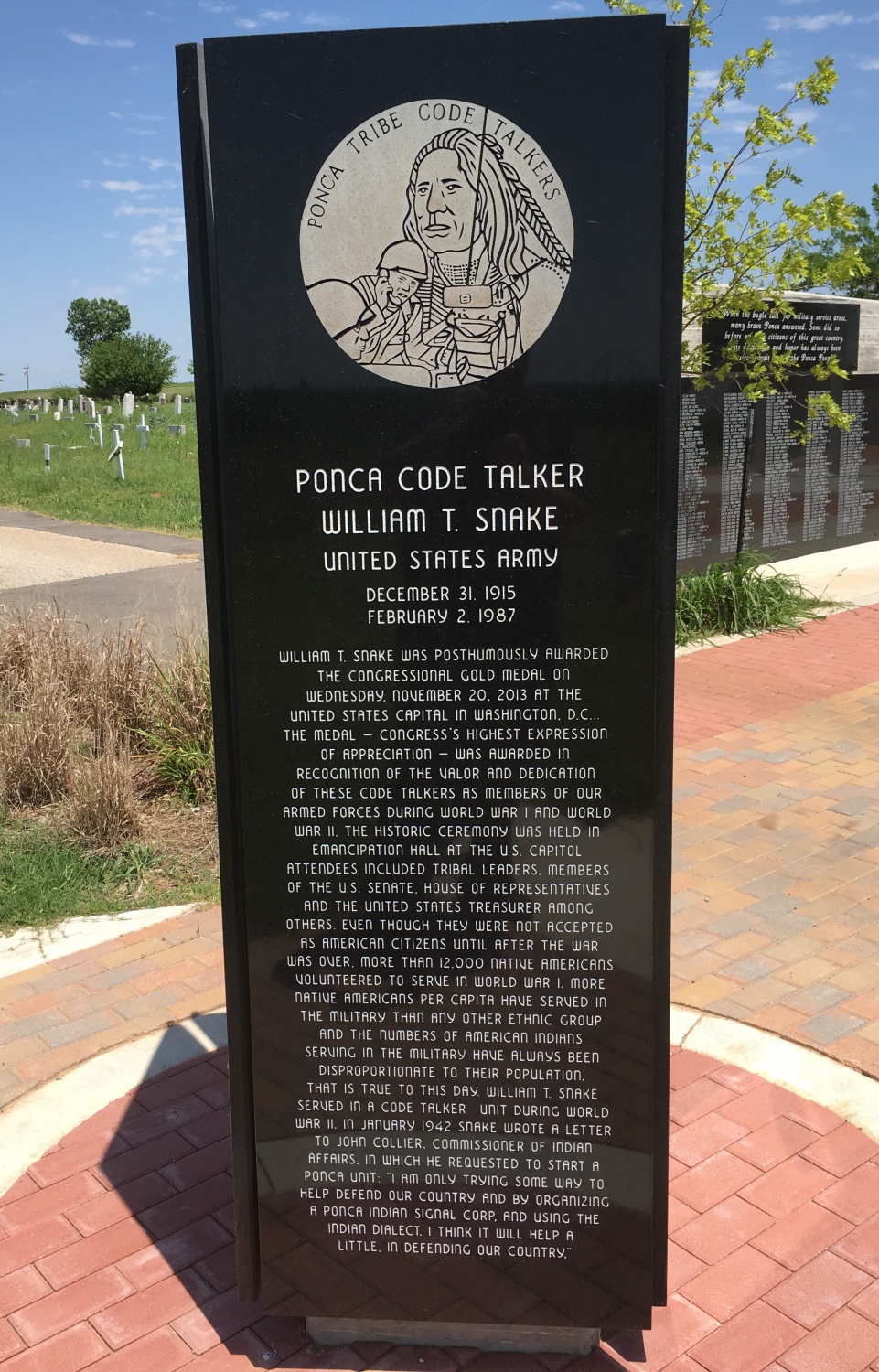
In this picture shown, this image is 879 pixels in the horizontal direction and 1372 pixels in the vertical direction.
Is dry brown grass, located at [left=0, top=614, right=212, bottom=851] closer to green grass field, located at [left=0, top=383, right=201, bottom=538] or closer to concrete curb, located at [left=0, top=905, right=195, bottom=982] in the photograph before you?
concrete curb, located at [left=0, top=905, right=195, bottom=982]

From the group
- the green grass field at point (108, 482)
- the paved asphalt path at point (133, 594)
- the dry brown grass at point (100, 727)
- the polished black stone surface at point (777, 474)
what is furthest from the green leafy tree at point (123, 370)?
the dry brown grass at point (100, 727)

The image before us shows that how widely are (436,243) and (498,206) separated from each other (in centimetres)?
13

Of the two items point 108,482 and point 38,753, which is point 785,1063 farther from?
point 108,482

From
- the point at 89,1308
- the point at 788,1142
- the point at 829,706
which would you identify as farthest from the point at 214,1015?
the point at 829,706

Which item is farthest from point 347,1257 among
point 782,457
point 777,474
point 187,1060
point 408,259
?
point 782,457

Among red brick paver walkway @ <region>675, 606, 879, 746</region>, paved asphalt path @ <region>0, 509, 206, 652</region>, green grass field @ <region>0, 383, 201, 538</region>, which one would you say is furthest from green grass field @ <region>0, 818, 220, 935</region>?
green grass field @ <region>0, 383, 201, 538</region>

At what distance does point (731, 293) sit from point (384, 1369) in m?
8.10

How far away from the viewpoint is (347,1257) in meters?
2.54

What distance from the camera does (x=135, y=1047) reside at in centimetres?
380

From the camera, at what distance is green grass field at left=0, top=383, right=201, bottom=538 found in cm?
2230

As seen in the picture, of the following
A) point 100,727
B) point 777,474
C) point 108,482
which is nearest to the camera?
point 100,727

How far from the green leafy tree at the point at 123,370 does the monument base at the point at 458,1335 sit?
77.4 meters

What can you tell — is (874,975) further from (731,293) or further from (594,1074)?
(731,293)

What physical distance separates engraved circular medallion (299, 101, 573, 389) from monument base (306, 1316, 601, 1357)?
6.80 feet
